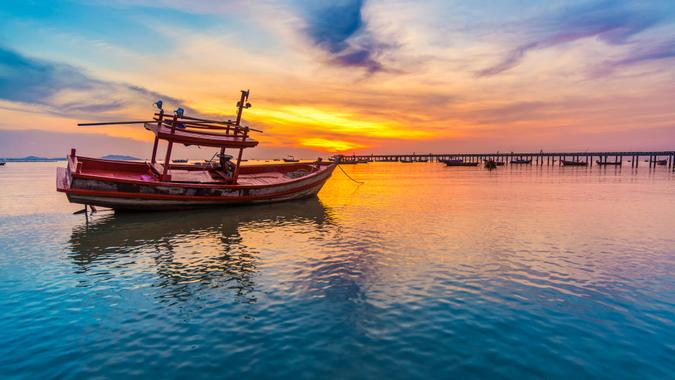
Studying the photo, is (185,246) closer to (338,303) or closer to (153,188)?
(153,188)

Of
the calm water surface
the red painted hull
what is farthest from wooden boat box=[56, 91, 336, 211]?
the calm water surface

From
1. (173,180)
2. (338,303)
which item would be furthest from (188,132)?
(338,303)

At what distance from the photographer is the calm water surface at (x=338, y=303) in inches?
251

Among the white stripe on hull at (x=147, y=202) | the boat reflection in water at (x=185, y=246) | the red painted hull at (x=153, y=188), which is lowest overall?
the boat reflection in water at (x=185, y=246)

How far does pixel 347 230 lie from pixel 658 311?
41.0ft

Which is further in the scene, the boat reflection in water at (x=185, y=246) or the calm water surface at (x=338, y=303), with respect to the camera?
the boat reflection in water at (x=185, y=246)

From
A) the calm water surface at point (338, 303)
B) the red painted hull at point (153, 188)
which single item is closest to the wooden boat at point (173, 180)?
the red painted hull at point (153, 188)

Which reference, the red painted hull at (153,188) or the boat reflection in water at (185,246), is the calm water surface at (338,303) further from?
the red painted hull at (153,188)

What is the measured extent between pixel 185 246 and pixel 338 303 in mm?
8796

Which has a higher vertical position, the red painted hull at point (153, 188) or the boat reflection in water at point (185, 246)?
the red painted hull at point (153, 188)

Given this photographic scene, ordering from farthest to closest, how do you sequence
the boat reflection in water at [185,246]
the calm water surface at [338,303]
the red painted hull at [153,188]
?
the red painted hull at [153,188]
the boat reflection in water at [185,246]
the calm water surface at [338,303]

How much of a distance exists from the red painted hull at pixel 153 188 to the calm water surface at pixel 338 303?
8.56 ft

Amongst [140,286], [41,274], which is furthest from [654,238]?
[41,274]

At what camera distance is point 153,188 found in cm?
2184
